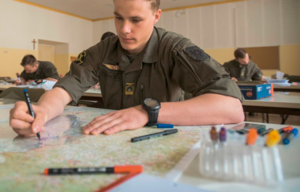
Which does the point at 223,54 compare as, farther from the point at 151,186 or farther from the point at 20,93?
the point at 151,186

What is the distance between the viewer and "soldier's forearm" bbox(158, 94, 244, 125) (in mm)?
869

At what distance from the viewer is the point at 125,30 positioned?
3.43 feet

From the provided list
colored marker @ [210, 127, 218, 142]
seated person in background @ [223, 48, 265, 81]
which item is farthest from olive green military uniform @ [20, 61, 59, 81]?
colored marker @ [210, 127, 218, 142]

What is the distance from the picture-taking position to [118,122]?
805mm

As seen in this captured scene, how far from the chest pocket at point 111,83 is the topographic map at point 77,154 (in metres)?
0.49

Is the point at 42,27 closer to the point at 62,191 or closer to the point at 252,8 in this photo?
the point at 252,8

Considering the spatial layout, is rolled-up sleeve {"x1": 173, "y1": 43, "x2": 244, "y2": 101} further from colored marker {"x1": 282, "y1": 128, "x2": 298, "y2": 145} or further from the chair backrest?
the chair backrest

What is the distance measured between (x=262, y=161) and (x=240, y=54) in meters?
4.46

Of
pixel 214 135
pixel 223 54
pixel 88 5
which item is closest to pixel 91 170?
pixel 214 135

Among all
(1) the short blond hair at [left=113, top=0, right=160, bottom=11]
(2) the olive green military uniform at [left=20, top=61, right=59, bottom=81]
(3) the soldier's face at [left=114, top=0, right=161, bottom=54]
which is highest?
(2) the olive green military uniform at [left=20, top=61, right=59, bottom=81]

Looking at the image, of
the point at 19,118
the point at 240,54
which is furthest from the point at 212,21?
the point at 19,118

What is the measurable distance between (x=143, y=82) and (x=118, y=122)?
18.7 inches

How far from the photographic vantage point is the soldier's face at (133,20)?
1.01 meters

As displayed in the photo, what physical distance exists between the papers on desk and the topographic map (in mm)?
32
